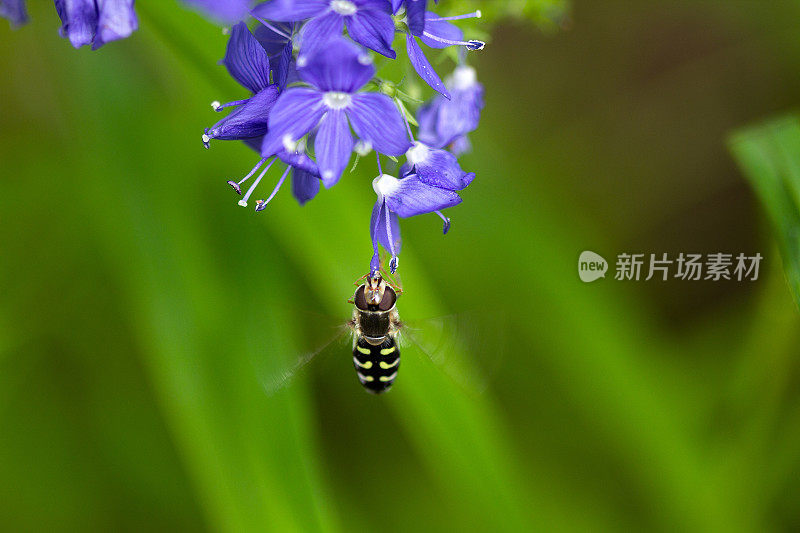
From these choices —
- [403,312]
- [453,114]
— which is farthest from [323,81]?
[403,312]

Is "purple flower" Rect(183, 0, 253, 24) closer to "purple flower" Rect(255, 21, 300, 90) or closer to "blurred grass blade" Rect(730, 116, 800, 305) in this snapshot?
"purple flower" Rect(255, 21, 300, 90)

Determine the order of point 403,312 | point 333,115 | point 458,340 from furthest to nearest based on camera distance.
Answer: point 403,312 → point 458,340 → point 333,115

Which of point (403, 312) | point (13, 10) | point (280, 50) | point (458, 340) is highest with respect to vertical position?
point (13, 10)

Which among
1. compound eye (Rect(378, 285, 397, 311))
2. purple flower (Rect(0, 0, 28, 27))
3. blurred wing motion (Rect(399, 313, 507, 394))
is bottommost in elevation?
blurred wing motion (Rect(399, 313, 507, 394))

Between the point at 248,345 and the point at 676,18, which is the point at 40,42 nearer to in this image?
the point at 248,345

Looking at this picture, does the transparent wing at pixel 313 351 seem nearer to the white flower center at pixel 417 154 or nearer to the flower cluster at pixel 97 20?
the white flower center at pixel 417 154

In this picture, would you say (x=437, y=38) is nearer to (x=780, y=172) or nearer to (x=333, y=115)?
(x=333, y=115)

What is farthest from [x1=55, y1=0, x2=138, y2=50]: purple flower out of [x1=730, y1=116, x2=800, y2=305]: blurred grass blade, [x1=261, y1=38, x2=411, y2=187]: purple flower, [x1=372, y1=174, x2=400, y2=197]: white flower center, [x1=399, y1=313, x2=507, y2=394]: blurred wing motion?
[x1=730, y1=116, x2=800, y2=305]: blurred grass blade

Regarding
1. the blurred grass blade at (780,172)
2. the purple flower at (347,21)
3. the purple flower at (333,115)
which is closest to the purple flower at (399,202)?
the purple flower at (333,115)
